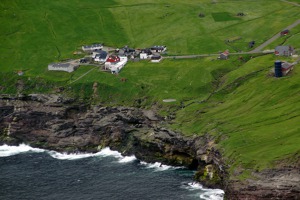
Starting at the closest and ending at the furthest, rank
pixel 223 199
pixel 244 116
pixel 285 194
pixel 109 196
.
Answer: pixel 285 194, pixel 223 199, pixel 109 196, pixel 244 116

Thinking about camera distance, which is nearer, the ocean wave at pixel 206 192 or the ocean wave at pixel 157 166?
the ocean wave at pixel 206 192

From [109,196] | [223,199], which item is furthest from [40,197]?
[223,199]

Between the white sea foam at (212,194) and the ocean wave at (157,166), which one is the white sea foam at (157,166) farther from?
the white sea foam at (212,194)

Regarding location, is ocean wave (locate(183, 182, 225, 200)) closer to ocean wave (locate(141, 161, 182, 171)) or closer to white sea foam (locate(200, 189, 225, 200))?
white sea foam (locate(200, 189, 225, 200))

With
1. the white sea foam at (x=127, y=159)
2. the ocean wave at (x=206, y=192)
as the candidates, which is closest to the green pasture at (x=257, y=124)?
the ocean wave at (x=206, y=192)

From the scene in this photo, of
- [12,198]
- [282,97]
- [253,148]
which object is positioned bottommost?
[12,198]

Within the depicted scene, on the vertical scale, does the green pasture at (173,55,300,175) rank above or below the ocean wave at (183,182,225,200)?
above

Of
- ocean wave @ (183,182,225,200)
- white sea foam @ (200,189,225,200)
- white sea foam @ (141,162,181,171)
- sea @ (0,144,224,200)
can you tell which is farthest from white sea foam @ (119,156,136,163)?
white sea foam @ (200,189,225,200)

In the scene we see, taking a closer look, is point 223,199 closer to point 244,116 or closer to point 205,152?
point 205,152

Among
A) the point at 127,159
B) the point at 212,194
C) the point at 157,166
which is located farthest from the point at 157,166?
the point at 212,194
